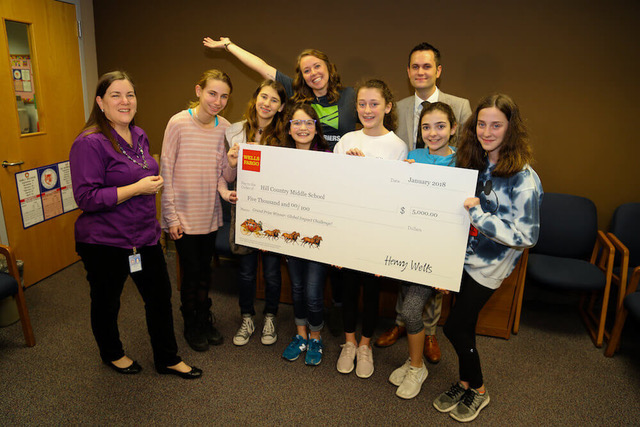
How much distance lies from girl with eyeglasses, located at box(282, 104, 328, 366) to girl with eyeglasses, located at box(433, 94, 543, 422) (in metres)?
0.80

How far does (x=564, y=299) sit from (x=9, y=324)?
13.9ft

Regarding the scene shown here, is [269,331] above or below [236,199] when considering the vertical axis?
below

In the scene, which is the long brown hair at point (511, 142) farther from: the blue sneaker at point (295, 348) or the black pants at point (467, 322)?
the blue sneaker at point (295, 348)

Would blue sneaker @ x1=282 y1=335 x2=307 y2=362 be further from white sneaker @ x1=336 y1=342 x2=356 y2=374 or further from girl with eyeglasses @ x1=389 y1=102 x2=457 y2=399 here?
girl with eyeglasses @ x1=389 y1=102 x2=457 y2=399

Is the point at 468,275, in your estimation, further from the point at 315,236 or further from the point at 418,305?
the point at 315,236

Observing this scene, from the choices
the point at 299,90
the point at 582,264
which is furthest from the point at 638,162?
the point at 299,90

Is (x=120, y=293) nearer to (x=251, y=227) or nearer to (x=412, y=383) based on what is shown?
(x=251, y=227)

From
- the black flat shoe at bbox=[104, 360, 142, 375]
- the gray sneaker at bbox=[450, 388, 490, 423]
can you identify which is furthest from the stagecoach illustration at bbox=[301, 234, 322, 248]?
the black flat shoe at bbox=[104, 360, 142, 375]

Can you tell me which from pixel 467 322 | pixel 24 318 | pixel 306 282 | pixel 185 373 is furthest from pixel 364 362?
pixel 24 318

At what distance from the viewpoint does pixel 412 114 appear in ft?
9.09

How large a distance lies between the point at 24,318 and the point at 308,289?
1797 mm

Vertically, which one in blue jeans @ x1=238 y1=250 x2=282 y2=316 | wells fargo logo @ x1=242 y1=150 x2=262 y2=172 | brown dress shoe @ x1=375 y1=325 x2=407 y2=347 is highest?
wells fargo logo @ x1=242 y1=150 x2=262 y2=172

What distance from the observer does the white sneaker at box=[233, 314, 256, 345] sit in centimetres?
279

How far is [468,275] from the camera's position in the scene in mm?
2096
